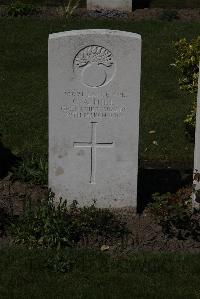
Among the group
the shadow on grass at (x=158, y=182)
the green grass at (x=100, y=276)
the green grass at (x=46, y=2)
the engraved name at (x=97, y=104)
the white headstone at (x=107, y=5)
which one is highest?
the green grass at (x=46, y=2)

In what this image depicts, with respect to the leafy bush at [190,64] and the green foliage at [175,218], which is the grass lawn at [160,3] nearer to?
the leafy bush at [190,64]

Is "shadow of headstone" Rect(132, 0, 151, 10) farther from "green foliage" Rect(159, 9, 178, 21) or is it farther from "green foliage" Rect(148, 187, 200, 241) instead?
"green foliage" Rect(148, 187, 200, 241)

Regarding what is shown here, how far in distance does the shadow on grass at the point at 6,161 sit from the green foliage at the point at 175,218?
2183mm

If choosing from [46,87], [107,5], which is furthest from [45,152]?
[107,5]

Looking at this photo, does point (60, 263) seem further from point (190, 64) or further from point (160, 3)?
point (160, 3)

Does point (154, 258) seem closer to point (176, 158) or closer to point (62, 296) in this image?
point (62, 296)

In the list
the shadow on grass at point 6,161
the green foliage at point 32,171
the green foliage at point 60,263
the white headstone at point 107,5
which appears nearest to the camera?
the green foliage at point 60,263

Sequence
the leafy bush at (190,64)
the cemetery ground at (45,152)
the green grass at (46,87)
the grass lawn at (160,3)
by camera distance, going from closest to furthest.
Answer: the cemetery ground at (45,152), the leafy bush at (190,64), the green grass at (46,87), the grass lawn at (160,3)

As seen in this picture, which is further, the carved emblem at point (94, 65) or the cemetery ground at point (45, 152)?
the carved emblem at point (94, 65)

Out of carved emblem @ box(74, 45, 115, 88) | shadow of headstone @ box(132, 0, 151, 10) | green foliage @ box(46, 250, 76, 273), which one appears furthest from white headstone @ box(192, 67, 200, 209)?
shadow of headstone @ box(132, 0, 151, 10)

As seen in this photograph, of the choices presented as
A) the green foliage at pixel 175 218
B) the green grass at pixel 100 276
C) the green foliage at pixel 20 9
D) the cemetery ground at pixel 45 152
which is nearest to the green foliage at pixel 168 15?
the cemetery ground at pixel 45 152

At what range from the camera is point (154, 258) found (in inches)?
334

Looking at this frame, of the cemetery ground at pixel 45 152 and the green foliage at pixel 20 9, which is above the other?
the green foliage at pixel 20 9

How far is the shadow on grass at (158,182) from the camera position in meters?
9.91
